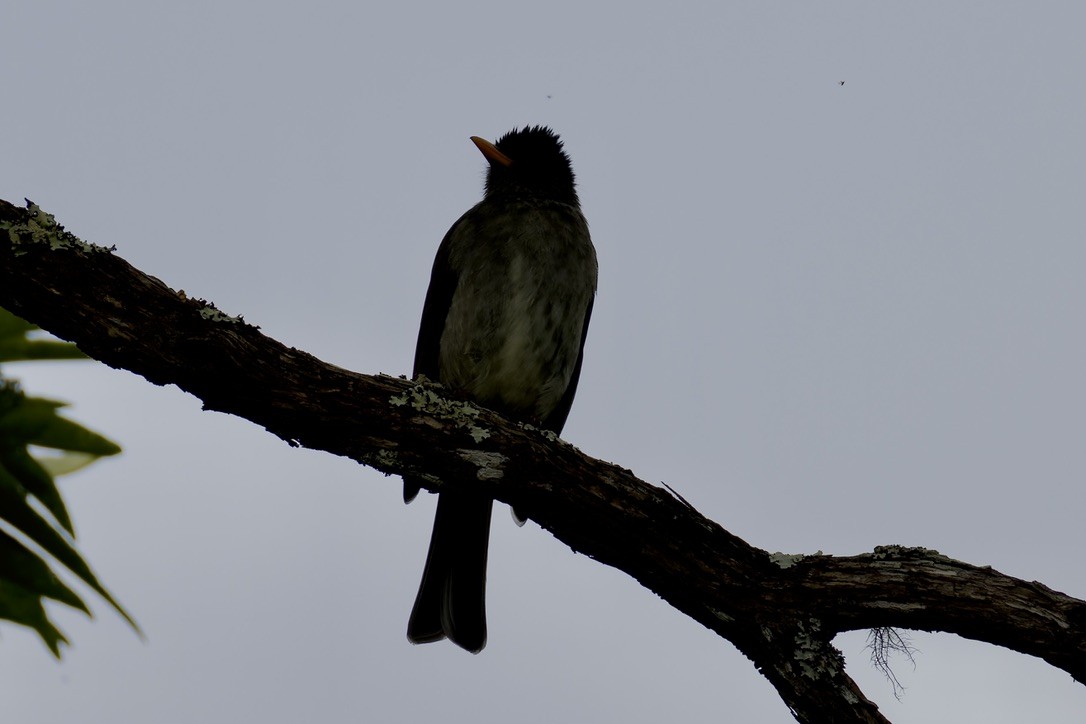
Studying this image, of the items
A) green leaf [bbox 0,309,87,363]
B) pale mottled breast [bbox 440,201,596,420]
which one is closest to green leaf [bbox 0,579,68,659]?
green leaf [bbox 0,309,87,363]

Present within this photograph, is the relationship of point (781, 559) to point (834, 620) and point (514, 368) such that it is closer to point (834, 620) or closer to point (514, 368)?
point (834, 620)

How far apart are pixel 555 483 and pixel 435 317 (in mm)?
2143

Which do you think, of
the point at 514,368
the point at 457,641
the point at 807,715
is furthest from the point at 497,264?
the point at 807,715

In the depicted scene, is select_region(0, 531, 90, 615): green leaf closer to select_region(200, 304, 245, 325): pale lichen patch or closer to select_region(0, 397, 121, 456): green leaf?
select_region(0, 397, 121, 456): green leaf

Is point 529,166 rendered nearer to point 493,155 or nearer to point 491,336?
point 493,155

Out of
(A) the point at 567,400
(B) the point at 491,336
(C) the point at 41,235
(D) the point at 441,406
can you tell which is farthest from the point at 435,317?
(C) the point at 41,235

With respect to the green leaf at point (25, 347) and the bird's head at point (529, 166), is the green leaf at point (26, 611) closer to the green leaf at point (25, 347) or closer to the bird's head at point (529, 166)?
the green leaf at point (25, 347)

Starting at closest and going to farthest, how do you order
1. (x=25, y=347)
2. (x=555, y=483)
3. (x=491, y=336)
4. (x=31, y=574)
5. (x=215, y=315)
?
(x=31, y=574), (x=25, y=347), (x=215, y=315), (x=555, y=483), (x=491, y=336)

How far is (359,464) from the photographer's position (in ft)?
10.8

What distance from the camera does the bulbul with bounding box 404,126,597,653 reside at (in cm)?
458

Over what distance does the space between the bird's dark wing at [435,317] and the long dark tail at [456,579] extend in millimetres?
732

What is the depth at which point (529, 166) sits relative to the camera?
239 inches

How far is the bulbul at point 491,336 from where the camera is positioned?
4.58m

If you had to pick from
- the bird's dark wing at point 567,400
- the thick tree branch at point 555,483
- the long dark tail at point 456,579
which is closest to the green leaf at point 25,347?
the thick tree branch at point 555,483
